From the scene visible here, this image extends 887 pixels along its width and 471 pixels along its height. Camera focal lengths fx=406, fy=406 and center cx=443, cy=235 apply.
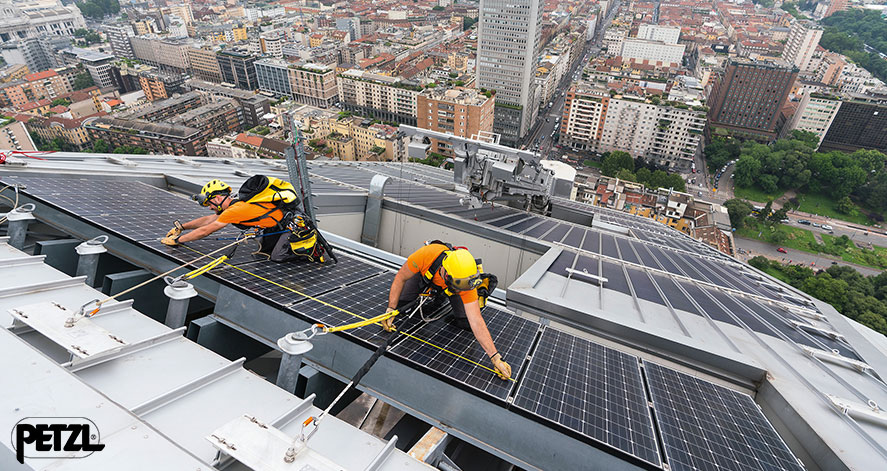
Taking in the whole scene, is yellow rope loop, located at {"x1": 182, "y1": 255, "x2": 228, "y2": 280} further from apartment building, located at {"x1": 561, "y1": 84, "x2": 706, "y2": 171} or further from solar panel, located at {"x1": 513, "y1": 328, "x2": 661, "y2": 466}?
apartment building, located at {"x1": 561, "y1": 84, "x2": 706, "y2": 171}

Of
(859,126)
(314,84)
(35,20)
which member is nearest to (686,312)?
(314,84)

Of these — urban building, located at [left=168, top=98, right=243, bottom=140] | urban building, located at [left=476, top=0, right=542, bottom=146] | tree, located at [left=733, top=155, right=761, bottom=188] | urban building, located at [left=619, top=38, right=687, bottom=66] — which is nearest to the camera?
tree, located at [left=733, top=155, right=761, bottom=188]

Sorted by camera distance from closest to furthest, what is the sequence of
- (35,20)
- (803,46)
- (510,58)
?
(510,58) < (803,46) < (35,20)

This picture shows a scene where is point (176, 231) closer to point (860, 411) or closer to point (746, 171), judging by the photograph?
point (860, 411)

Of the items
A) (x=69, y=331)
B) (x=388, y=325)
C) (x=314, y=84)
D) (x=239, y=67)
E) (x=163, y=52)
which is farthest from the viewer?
(x=163, y=52)

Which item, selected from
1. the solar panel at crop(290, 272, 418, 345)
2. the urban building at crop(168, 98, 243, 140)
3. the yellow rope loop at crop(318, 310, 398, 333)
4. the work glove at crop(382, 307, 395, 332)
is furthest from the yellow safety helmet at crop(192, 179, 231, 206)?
the urban building at crop(168, 98, 243, 140)

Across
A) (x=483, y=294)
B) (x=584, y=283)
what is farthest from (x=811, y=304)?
(x=483, y=294)
